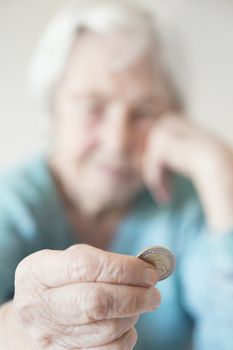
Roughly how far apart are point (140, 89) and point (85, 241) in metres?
0.33

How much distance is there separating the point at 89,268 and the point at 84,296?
0.08 ft

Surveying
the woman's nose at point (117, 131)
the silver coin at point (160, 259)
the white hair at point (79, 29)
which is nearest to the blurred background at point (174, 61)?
the white hair at point (79, 29)

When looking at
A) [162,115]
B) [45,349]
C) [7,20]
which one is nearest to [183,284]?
[162,115]

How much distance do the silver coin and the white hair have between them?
611 millimetres

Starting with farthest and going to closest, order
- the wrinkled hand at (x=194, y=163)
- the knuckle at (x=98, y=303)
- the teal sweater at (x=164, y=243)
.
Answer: the wrinkled hand at (x=194, y=163) < the teal sweater at (x=164, y=243) < the knuckle at (x=98, y=303)

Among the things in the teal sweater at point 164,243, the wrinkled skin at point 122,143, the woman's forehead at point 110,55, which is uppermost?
the woman's forehead at point 110,55

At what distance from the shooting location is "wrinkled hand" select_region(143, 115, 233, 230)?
90 centimetres

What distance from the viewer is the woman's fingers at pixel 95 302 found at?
16.5 inches

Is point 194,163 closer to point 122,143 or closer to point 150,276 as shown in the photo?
point 122,143

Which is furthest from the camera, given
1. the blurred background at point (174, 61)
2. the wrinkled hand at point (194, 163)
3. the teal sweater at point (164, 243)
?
the blurred background at point (174, 61)

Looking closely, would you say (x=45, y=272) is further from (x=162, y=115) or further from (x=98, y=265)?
(x=162, y=115)

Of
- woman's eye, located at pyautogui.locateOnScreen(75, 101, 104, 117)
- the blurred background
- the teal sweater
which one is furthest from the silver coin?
the blurred background

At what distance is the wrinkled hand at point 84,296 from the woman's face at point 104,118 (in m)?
0.51

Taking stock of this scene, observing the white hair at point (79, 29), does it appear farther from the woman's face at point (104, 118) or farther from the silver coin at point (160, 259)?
the silver coin at point (160, 259)
